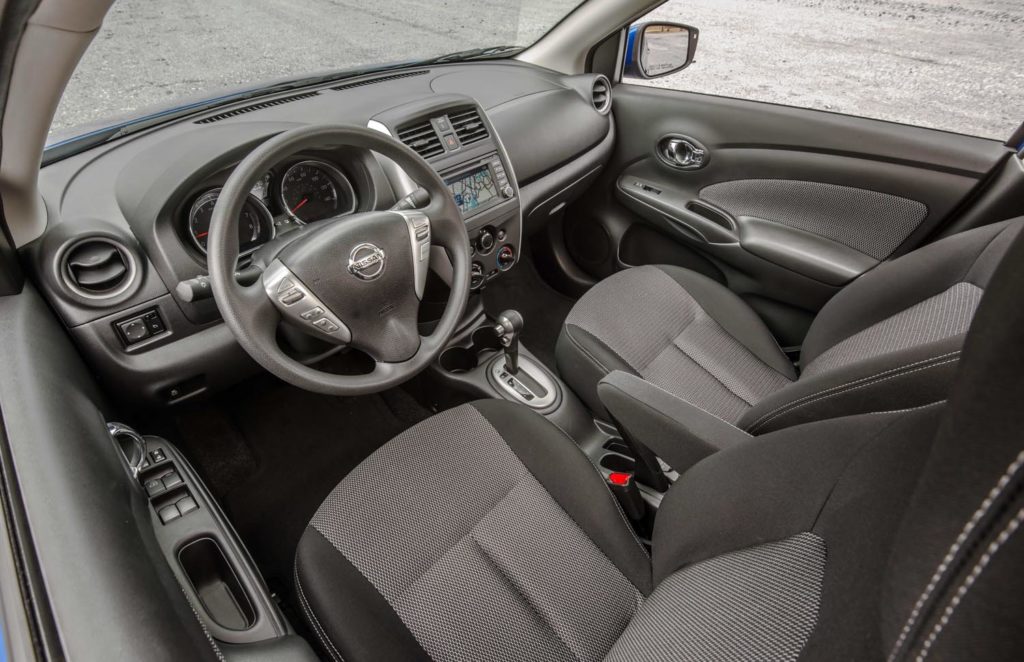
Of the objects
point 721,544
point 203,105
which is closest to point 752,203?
point 721,544

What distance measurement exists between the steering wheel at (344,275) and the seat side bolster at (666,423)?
0.36m

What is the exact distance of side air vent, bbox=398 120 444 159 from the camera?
5.26 ft

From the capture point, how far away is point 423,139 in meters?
1.63

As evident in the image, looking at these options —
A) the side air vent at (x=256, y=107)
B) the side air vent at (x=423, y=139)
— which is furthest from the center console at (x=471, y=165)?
the side air vent at (x=256, y=107)

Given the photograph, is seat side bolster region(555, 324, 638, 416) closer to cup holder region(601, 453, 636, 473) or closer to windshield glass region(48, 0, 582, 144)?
cup holder region(601, 453, 636, 473)

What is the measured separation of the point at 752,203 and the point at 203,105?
1594mm

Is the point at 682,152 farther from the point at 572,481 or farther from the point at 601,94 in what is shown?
the point at 572,481

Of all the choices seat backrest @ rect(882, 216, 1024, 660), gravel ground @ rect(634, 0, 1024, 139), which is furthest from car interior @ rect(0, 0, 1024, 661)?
gravel ground @ rect(634, 0, 1024, 139)

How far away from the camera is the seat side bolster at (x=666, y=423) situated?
1.06m

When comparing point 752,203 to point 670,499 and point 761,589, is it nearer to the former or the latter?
point 670,499

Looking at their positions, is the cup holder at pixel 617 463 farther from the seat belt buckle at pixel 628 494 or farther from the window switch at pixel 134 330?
the window switch at pixel 134 330

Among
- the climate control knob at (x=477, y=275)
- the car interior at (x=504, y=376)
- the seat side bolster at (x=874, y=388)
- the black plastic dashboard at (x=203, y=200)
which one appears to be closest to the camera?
the car interior at (x=504, y=376)

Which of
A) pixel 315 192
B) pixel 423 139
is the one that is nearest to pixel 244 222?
pixel 315 192

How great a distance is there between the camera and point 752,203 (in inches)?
78.8
